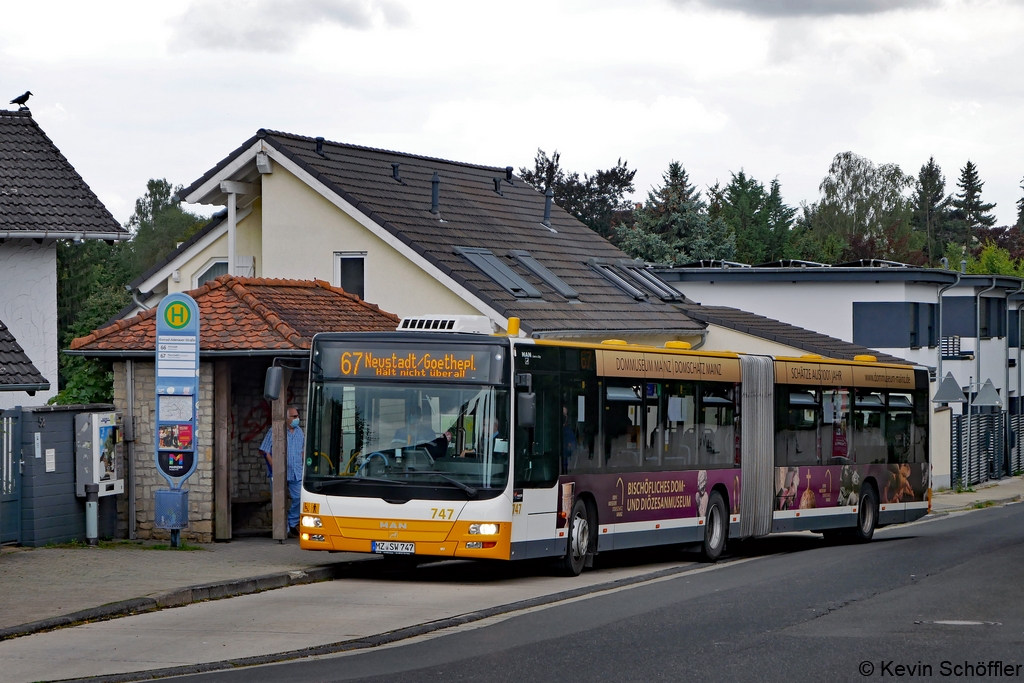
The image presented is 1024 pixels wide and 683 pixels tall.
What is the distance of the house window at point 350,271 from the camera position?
2731cm

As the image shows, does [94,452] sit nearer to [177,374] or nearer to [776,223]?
[177,374]

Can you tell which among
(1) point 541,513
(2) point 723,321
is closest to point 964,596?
(1) point 541,513

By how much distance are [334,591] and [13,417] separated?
16.7ft

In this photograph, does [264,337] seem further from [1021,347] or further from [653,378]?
[1021,347]

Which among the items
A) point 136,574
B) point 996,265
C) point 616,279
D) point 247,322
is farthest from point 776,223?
point 136,574

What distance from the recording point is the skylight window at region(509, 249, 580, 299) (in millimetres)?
29297

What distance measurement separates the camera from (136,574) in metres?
15.1

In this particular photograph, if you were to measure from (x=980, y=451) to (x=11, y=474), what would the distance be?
33.7 metres

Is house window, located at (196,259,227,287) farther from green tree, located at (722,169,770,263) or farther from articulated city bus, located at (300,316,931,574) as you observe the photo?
green tree, located at (722,169,770,263)

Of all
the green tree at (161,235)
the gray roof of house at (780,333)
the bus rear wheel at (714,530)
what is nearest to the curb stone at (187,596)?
the bus rear wheel at (714,530)

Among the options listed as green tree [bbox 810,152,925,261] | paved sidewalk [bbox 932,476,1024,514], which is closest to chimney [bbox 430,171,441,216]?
paved sidewalk [bbox 932,476,1024,514]

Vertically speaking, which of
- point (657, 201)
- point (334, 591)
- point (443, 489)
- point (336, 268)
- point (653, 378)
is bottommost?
point (334, 591)

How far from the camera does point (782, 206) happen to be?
78.4 metres

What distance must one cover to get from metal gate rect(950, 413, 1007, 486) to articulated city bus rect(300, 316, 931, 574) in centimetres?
2051
